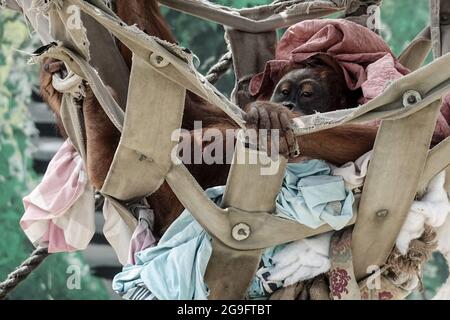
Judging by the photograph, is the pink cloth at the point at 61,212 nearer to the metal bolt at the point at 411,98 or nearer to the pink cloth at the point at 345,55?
the pink cloth at the point at 345,55

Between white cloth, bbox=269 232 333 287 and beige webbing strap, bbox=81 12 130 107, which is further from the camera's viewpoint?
beige webbing strap, bbox=81 12 130 107

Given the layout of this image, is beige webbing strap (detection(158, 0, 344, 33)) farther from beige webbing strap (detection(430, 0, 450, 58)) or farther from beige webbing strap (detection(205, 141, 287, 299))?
beige webbing strap (detection(205, 141, 287, 299))

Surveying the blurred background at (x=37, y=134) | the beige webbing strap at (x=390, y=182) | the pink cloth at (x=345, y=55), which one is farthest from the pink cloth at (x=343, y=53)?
the blurred background at (x=37, y=134)

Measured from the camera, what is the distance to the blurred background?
4527mm

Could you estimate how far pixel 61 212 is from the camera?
1.88 meters

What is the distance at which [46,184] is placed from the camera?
1904 millimetres

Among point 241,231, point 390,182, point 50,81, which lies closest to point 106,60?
point 50,81

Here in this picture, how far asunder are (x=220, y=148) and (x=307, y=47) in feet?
1.03

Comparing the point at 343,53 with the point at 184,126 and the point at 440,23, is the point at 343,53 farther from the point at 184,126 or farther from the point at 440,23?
the point at 184,126

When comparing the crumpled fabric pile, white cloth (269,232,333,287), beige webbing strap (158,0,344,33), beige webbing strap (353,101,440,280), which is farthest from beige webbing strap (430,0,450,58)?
the crumpled fabric pile

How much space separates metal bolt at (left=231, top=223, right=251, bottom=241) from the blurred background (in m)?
2.81

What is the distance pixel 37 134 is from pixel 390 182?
303 cm

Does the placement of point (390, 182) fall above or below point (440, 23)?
below
